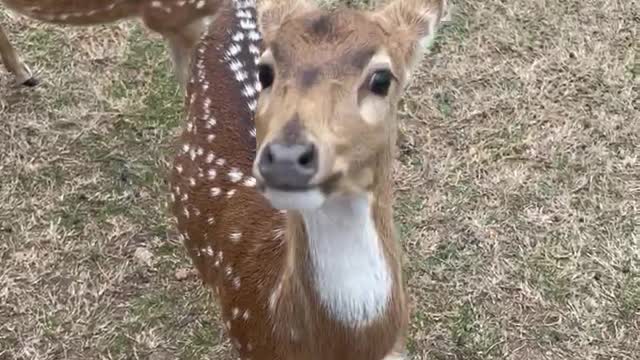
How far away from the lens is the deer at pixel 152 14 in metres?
4.15

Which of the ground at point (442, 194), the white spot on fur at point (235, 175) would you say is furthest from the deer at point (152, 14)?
the white spot on fur at point (235, 175)

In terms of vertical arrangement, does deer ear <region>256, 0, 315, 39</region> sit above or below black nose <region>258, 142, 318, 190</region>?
below

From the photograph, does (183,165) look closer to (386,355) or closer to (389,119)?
(386,355)

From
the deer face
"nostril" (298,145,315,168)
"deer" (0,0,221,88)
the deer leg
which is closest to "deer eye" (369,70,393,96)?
the deer face

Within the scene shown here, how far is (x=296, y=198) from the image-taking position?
7.04ft

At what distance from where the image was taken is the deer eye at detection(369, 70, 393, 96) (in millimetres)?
2344

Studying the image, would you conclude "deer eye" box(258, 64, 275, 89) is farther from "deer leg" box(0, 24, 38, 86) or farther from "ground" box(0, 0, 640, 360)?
"deer leg" box(0, 24, 38, 86)

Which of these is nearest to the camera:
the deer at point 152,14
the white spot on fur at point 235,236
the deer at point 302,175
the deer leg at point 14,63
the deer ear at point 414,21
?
the deer at point 302,175

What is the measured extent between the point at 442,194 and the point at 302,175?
2514 millimetres

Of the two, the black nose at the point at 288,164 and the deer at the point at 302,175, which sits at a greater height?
the black nose at the point at 288,164

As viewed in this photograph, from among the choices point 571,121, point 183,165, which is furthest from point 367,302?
point 571,121

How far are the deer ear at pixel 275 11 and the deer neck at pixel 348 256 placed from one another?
494 mm

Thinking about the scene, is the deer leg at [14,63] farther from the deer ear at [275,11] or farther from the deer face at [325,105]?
the deer face at [325,105]

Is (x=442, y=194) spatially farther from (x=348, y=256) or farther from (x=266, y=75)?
(x=266, y=75)
